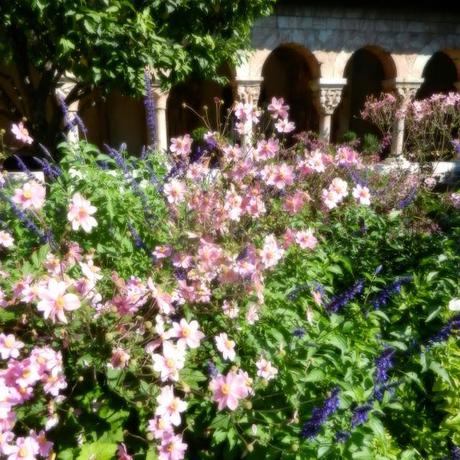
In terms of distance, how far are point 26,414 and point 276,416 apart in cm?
73

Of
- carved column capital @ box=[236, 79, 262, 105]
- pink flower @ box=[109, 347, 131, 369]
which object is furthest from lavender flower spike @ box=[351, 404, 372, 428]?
carved column capital @ box=[236, 79, 262, 105]

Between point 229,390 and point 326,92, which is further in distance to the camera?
point 326,92

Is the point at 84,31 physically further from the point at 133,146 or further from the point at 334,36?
the point at 133,146

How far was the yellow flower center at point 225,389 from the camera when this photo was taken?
104cm

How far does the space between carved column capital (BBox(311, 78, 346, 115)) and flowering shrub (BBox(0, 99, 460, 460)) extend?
6.61 meters

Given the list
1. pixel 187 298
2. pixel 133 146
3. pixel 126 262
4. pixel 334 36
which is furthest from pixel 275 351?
Answer: pixel 133 146

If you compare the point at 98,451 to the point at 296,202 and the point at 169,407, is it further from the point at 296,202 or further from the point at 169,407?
the point at 296,202

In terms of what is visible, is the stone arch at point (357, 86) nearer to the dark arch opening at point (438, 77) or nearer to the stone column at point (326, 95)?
the dark arch opening at point (438, 77)

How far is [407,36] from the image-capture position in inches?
336

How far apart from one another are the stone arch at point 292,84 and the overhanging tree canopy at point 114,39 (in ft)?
23.8

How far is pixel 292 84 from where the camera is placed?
11930 millimetres

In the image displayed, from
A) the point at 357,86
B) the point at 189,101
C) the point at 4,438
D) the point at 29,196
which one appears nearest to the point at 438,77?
the point at 357,86

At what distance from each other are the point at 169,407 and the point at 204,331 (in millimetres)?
454

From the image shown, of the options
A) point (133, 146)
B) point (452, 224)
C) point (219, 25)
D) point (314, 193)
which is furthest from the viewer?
point (133, 146)
